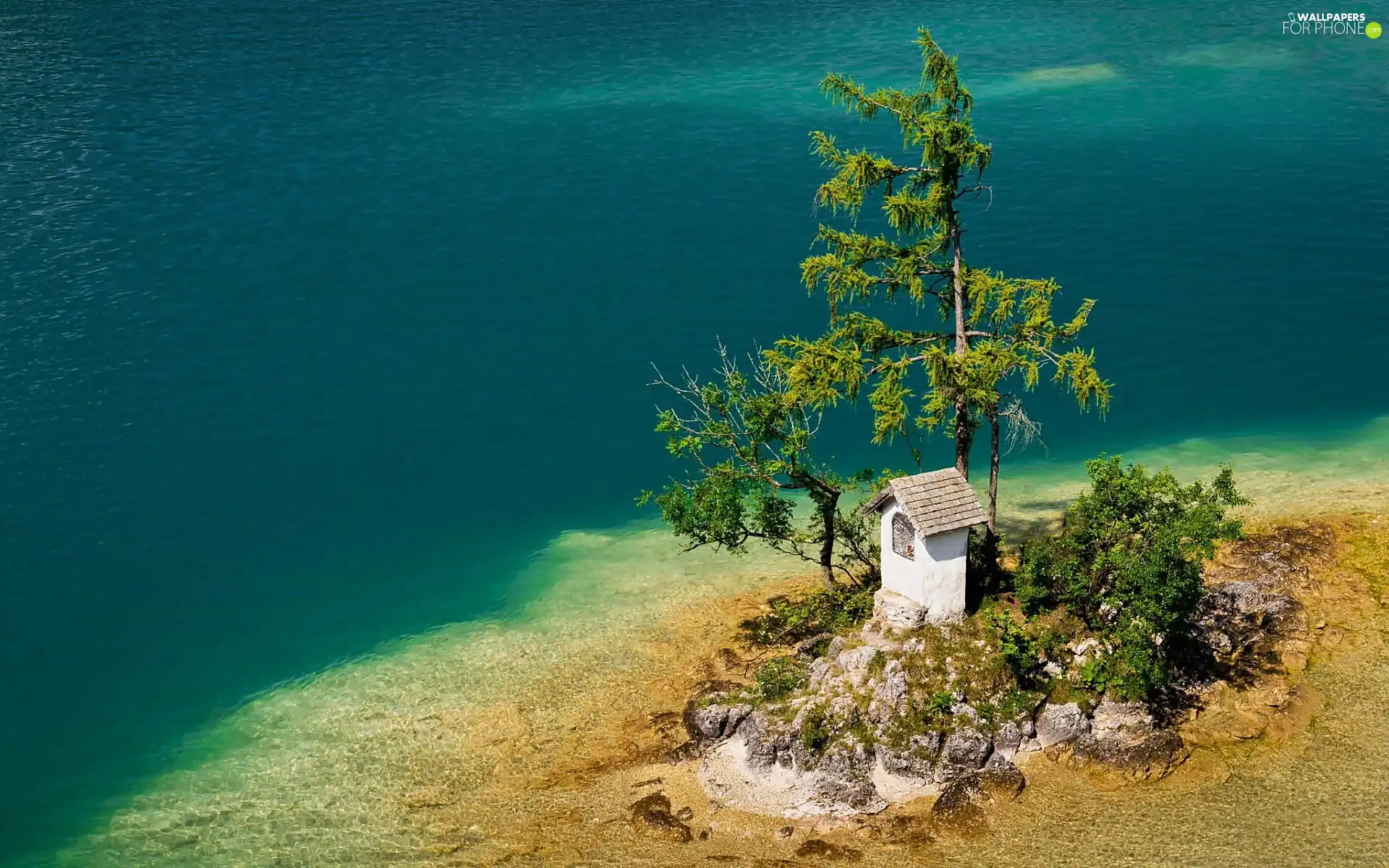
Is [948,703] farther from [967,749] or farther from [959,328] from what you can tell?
[959,328]

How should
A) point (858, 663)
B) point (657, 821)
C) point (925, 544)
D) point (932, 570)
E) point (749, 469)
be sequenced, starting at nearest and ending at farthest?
point (657, 821)
point (925, 544)
point (932, 570)
point (858, 663)
point (749, 469)

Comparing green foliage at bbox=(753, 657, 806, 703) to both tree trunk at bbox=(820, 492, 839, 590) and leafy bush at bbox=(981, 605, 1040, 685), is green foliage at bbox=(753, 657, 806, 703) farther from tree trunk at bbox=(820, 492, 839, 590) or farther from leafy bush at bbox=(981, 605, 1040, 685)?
leafy bush at bbox=(981, 605, 1040, 685)

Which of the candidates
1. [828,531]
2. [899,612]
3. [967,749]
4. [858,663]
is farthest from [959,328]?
[967,749]

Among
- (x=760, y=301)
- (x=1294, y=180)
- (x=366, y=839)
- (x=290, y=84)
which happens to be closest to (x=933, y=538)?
(x=366, y=839)

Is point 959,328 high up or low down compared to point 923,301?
down

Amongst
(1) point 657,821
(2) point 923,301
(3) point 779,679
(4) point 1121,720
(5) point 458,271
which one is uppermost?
(2) point 923,301

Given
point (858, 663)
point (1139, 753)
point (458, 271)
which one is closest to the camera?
point (1139, 753)

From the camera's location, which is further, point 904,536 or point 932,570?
point 904,536

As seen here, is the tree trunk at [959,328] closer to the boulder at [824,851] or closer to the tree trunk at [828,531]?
the tree trunk at [828,531]
